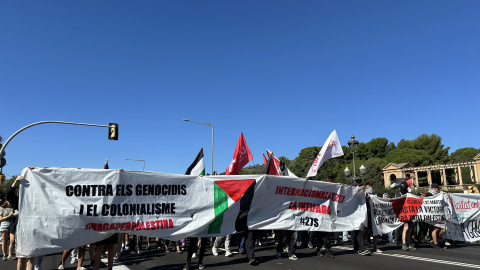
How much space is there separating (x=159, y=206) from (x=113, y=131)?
47.4 ft

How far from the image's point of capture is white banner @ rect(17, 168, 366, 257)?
566 centimetres

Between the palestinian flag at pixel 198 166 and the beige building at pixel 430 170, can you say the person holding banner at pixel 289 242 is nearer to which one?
the palestinian flag at pixel 198 166

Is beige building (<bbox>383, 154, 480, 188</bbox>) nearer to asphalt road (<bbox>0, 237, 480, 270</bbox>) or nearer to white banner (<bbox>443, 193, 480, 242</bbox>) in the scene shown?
white banner (<bbox>443, 193, 480, 242</bbox>)

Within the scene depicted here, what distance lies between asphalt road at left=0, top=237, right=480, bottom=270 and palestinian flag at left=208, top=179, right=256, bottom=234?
86cm

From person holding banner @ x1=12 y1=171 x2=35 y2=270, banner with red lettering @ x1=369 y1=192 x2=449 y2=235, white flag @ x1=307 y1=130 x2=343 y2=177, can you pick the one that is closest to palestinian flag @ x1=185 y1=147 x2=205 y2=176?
white flag @ x1=307 y1=130 x2=343 y2=177

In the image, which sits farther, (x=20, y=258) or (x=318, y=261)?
(x=318, y=261)

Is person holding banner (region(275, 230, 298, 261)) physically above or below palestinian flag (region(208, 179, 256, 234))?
below

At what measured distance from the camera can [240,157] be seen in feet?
33.5

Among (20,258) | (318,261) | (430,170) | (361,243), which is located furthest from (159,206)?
(430,170)

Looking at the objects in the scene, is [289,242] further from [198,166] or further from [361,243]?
[198,166]

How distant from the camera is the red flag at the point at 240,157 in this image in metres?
9.94

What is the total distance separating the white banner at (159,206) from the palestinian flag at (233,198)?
0.8 inches

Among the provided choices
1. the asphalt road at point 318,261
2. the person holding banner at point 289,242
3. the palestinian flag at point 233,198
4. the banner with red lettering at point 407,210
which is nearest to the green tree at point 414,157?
the banner with red lettering at point 407,210

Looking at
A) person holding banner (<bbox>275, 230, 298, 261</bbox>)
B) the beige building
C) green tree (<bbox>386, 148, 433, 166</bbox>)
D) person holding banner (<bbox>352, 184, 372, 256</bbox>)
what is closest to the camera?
person holding banner (<bbox>275, 230, 298, 261</bbox>)
